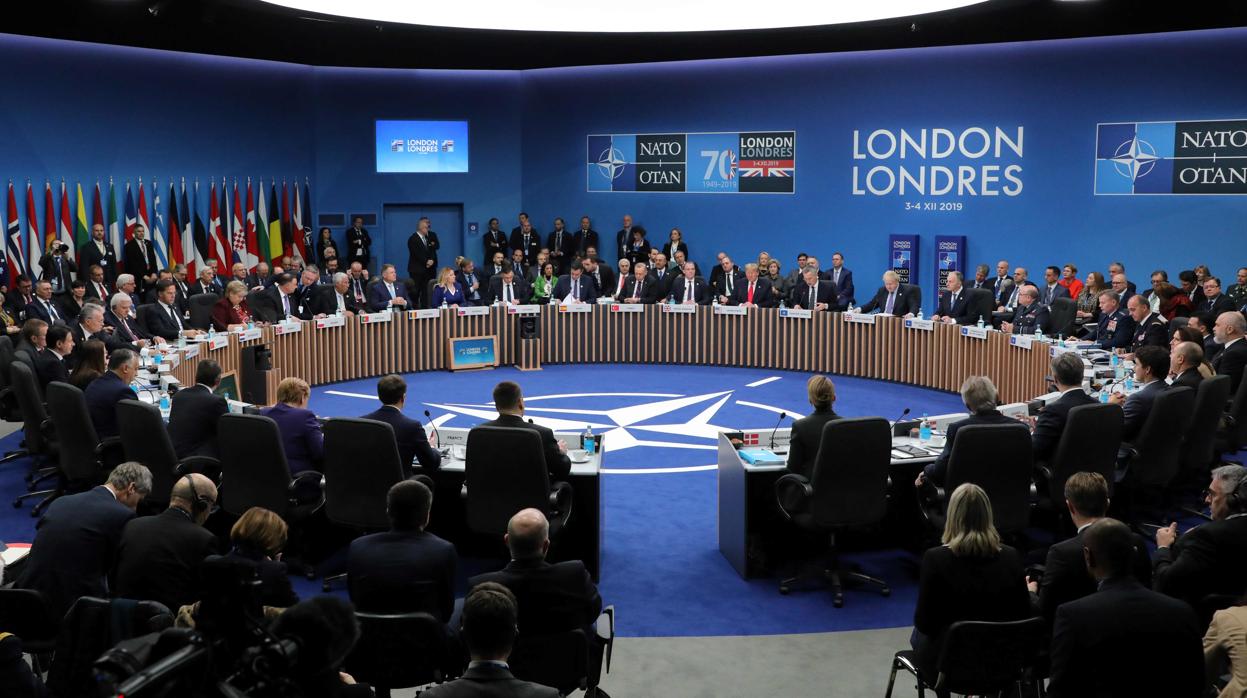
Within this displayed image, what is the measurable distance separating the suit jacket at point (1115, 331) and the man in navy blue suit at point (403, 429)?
24.9 ft

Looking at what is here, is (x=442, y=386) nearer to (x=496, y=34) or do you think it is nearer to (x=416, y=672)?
(x=496, y=34)

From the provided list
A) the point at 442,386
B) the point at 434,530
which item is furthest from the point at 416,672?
the point at 442,386

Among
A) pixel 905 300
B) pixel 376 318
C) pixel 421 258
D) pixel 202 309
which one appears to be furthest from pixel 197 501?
pixel 421 258

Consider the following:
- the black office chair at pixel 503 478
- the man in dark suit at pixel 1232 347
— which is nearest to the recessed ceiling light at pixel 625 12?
the man in dark suit at pixel 1232 347

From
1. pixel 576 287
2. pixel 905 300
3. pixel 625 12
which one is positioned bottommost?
pixel 905 300

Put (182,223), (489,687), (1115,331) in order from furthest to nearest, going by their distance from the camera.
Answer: (182,223) < (1115,331) < (489,687)

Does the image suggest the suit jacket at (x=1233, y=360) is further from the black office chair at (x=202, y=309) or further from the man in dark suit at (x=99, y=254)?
the man in dark suit at (x=99, y=254)

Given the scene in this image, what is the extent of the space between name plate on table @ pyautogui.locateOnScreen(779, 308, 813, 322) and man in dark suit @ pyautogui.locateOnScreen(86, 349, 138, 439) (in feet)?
29.7

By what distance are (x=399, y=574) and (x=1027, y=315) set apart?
1003 cm

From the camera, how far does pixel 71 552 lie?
488cm

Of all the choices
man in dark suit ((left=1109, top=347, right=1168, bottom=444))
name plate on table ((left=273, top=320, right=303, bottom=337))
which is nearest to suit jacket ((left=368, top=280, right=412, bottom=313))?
name plate on table ((left=273, top=320, right=303, bottom=337))

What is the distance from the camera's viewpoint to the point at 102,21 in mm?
14789

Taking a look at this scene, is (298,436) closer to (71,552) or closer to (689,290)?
(71,552)

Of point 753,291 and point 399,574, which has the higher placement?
point 753,291
